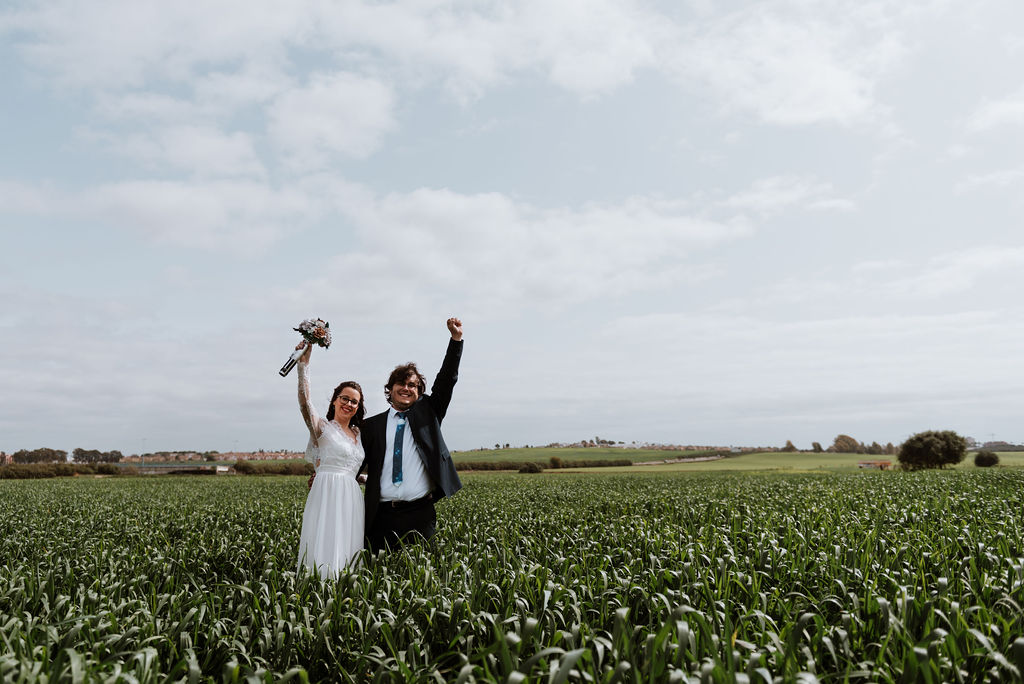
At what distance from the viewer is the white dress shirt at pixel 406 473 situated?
21.7 ft

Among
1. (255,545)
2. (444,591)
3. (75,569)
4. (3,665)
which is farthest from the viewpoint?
(255,545)

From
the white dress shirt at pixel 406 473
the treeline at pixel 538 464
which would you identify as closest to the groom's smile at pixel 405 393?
the white dress shirt at pixel 406 473

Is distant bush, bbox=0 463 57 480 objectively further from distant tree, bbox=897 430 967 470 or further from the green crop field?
distant tree, bbox=897 430 967 470

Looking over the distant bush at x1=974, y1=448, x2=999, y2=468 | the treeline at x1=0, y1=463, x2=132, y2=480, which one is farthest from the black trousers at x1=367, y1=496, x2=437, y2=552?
the distant bush at x1=974, y1=448, x2=999, y2=468

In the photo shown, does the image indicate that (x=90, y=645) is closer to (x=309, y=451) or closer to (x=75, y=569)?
(x=309, y=451)

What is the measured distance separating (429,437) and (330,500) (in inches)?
47.0

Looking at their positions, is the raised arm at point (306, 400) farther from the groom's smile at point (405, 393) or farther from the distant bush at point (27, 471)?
the distant bush at point (27, 471)

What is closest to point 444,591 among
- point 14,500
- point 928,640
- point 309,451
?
point 309,451

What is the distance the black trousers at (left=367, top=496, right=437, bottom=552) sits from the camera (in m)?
6.68

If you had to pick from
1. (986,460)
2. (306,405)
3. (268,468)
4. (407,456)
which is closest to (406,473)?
(407,456)

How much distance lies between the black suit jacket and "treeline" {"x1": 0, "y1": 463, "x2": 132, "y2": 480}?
60.7 m

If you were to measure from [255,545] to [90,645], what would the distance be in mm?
6111

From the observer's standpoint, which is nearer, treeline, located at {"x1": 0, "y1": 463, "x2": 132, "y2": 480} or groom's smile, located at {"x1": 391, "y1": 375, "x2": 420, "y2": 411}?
groom's smile, located at {"x1": 391, "y1": 375, "x2": 420, "y2": 411}

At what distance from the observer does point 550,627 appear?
4.12 m
